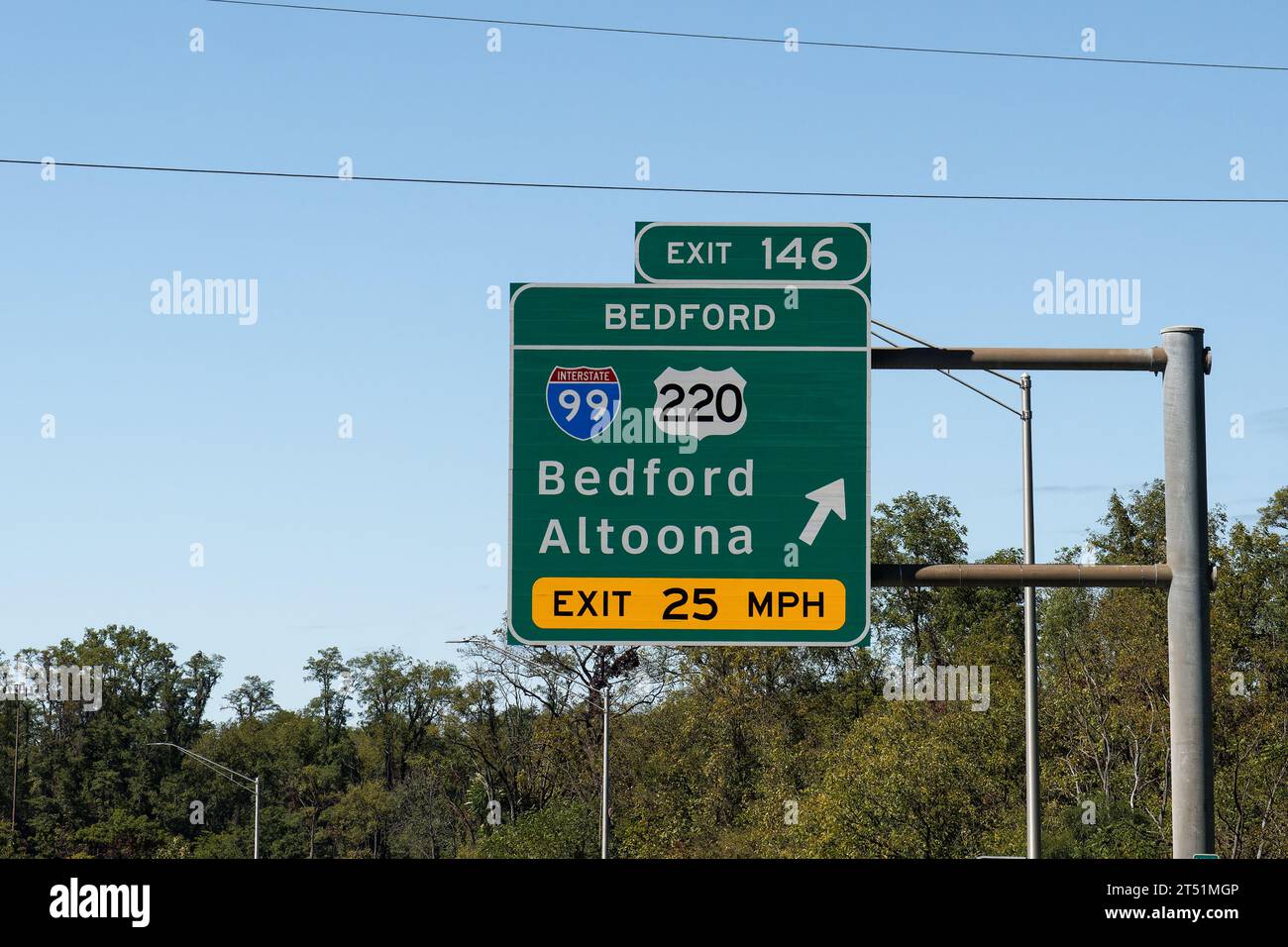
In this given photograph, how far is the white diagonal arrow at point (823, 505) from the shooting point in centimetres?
1270

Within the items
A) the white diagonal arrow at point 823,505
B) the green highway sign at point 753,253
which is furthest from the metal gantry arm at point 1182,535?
the green highway sign at point 753,253

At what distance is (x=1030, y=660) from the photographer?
73.7 ft

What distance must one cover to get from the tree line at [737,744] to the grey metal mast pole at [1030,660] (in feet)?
28.8

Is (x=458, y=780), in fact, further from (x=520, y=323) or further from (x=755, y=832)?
(x=520, y=323)

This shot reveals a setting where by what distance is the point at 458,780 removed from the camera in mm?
86250

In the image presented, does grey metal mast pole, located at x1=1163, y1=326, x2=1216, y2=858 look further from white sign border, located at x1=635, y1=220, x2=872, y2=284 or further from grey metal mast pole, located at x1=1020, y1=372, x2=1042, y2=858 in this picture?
grey metal mast pole, located at x1=1020, y1=372, x2=1042, y2=858

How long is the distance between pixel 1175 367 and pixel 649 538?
4305 millimetres

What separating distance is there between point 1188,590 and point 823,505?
2.87 meters

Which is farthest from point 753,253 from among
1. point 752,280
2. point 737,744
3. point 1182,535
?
point 737,744

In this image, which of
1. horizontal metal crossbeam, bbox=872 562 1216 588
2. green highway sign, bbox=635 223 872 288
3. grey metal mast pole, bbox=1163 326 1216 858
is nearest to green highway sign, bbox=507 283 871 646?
green highway sign, bbox=635 223 872 288

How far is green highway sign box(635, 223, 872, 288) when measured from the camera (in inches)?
512

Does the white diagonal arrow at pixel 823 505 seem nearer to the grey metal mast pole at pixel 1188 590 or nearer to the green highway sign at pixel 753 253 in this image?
the green highway sign at pixel 753 253

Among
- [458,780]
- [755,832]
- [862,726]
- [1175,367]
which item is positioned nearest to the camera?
[1175,367]
